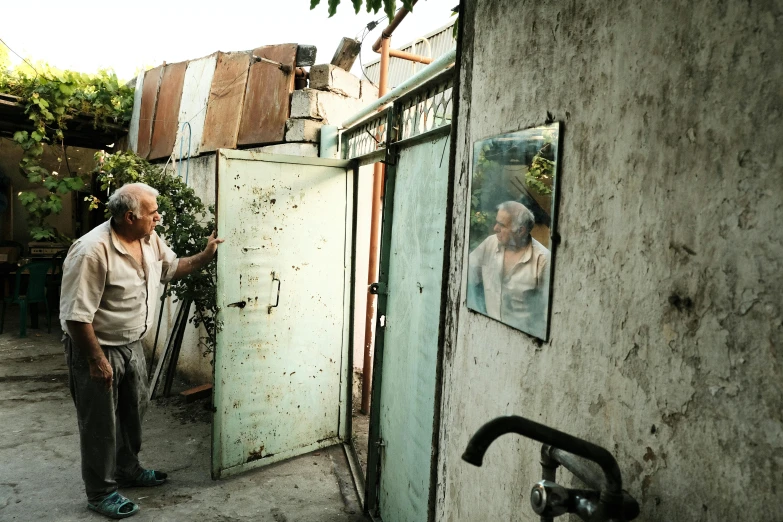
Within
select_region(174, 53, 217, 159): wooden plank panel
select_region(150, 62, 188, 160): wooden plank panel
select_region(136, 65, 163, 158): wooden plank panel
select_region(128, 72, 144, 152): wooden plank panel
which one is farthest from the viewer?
select_region(128, 72, 144, 152): wooden plank panel

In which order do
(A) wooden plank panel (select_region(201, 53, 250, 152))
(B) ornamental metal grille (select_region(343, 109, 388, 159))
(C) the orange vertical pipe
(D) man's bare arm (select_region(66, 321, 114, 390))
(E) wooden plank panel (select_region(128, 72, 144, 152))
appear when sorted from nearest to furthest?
(D) man's bare arm (select_region(66, 321, 114, 390)) → (B) ornamental metal grille (select_region(343, 109, 388, 159)) → (C) the orange vertical pipe → (A) wooden plank panel (select_region(201, 53, 250, 152)) → (E) wooden plank panel (select_region(128, 72, 144, 152))

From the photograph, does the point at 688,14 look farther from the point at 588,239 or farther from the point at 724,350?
the point at 724,350

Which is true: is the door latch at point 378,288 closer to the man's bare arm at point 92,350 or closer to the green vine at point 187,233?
the man's bare arm at point 92,350

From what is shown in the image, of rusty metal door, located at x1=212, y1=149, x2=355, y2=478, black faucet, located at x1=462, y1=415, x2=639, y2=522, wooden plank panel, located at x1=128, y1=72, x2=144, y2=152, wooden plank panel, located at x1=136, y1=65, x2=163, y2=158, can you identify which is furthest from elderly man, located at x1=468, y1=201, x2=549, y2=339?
wooden plank panel, located at x1=128, y1=72, x2=144, y2=152

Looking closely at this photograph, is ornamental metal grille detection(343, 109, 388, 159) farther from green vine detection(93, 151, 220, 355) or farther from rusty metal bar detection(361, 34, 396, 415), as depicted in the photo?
green vine detection(93, 151, 220, 355)

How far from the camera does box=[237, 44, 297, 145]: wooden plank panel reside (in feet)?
16.4

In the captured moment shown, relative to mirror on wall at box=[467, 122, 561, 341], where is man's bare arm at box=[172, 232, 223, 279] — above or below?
below

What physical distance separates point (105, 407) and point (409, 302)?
6.32 feet

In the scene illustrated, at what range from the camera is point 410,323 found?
9.53 ft

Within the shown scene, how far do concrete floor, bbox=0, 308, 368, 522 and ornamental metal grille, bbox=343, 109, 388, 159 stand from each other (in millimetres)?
2402

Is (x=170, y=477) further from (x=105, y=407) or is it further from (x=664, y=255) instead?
(x=664, y=255)

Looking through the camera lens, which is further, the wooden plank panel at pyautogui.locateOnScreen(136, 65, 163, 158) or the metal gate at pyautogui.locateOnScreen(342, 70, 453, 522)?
the wooden plank panel at pyautogui.locateOnScreen(136, 65, 163, 158)

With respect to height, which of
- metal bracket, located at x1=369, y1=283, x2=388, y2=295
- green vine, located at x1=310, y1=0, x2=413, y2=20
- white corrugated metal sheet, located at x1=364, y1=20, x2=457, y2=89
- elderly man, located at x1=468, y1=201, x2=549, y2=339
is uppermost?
white corrugated metal sheet, located at x1=364, y1=20, x2=457, y2=89

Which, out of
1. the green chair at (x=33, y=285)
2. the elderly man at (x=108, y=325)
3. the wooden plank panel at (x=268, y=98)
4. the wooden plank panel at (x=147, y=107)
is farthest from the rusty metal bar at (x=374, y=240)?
the green chair at (x=33, y=285)
